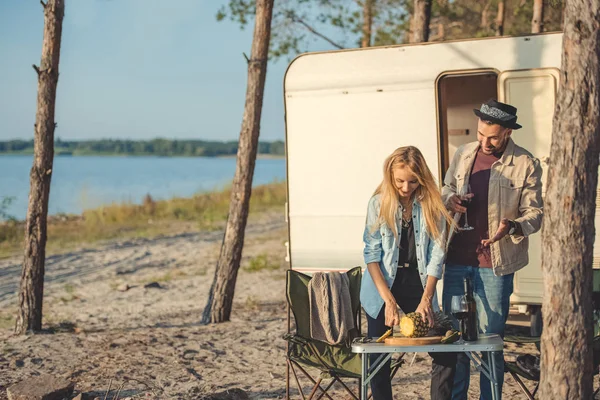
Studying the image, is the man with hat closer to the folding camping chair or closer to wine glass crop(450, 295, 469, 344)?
wine glass crop(450, 295, 469, 344)

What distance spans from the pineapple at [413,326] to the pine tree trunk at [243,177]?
12.5ft

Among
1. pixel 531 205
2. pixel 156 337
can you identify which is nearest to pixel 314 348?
pixel 531 205

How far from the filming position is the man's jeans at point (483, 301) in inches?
155

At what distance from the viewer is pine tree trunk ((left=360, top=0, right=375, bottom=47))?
13070mm

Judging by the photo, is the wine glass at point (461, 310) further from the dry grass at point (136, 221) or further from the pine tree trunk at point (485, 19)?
the dry grass at point (136, 221)

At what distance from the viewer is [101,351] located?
6246 mm

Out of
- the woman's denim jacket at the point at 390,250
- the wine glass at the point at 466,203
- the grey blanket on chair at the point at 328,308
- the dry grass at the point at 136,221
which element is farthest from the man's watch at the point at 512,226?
the dry grass at the point at 136,221

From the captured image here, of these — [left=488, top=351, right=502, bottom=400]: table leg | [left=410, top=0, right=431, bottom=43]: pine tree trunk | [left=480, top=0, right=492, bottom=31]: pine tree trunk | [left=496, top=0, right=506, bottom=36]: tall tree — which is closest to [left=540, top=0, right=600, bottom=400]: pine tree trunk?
[left=488, top=351, right=502, bottom=400]: table leg

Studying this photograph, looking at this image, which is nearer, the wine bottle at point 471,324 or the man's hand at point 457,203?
the wine bottle at point 471,324

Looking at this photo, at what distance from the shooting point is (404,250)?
393 cm

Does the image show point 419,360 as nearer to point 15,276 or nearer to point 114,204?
point 15,276

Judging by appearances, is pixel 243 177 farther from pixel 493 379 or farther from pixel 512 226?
pixel 493 379

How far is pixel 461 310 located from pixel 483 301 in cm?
33

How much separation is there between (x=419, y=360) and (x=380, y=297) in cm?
213
